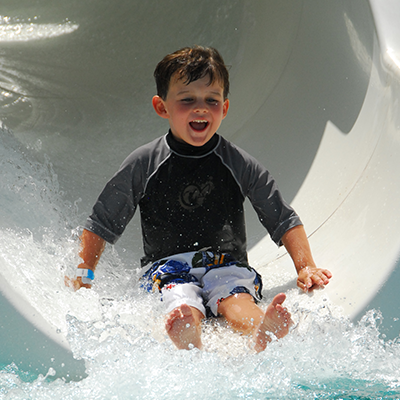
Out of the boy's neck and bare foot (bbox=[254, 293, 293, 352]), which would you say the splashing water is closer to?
bare foot (bbox=[254, 293, 293, 352])

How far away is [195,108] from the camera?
125cm

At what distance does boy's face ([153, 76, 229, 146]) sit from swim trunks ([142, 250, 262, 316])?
289 mm

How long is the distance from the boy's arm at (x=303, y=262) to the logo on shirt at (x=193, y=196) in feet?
0.76

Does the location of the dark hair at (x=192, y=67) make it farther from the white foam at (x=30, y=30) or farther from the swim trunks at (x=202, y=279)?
the white foam at (x=30, y=30)

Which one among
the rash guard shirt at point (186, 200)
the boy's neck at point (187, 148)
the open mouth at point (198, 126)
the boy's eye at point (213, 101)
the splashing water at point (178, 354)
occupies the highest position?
the boy's eye at point (213, 101)

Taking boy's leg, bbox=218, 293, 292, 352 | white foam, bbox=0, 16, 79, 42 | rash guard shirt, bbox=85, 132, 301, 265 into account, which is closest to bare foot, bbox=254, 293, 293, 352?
boy's leg, bbox=218, 293, 292, 352

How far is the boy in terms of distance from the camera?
124 cm

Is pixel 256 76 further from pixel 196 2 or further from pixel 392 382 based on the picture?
pixel 392 382

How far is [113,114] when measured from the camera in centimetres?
251

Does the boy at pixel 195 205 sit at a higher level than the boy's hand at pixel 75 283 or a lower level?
higher

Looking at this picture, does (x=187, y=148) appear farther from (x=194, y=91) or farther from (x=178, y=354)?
(x=178, y=354)

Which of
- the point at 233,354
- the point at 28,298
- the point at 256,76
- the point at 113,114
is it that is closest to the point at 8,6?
the point at 113,114

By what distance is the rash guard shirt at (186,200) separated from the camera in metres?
1.32

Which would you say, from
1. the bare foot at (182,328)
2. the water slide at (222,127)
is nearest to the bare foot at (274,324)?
the bare foot at (182,328)
